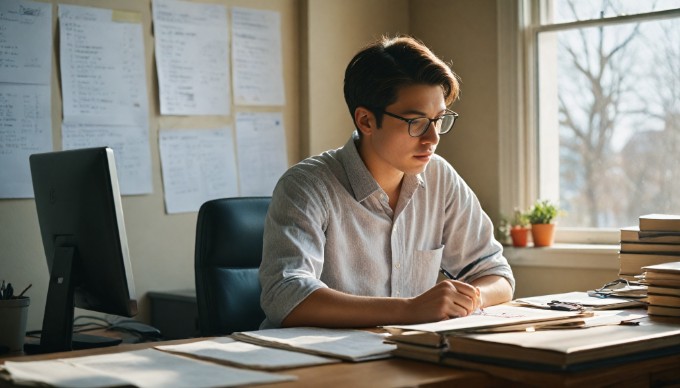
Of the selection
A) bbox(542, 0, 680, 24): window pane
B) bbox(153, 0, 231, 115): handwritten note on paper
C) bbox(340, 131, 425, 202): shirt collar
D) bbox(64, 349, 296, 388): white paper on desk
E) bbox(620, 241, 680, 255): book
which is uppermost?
bbox(542, 0, 680, 24): window pane

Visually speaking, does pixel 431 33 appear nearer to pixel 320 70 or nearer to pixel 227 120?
pixel 320 70

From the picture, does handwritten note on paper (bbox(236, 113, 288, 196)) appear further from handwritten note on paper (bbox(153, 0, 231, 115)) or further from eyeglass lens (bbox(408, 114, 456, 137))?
eyeglass lens (bbox(408, 114, 456, 137))


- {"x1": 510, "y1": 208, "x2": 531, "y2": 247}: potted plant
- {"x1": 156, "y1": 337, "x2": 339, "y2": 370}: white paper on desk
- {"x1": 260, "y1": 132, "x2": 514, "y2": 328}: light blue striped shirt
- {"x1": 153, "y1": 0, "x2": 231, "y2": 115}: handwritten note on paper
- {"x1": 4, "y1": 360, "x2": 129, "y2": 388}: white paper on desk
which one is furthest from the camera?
{"x1": 510, "y1": 208, "x2": 531, "y2": 247}: potted plant

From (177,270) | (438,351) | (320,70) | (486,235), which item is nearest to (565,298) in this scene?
(486,235)

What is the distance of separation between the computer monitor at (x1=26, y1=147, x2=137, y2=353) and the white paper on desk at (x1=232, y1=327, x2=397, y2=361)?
0.50 meters

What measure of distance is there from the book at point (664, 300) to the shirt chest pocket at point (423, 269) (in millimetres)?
621

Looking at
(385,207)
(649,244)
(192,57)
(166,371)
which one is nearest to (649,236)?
(649,244)

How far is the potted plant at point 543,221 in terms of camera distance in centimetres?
377

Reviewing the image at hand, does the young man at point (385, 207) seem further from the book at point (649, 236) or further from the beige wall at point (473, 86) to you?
the beige wall at point (473, 86)

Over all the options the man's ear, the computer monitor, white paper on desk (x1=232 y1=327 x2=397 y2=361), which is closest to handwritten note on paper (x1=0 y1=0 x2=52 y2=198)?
the computer monitor

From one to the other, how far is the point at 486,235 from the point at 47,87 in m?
1.61

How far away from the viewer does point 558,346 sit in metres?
1.39

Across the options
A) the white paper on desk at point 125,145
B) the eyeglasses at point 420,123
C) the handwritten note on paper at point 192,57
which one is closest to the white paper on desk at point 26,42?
the white paper on desk at point 125,145

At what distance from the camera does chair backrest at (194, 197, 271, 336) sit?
2.33 meters
